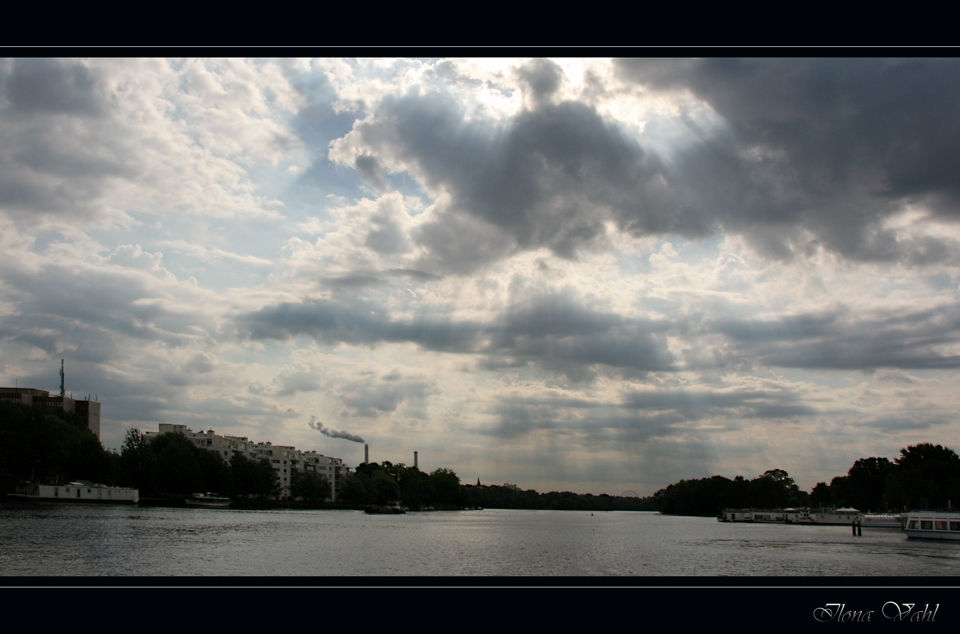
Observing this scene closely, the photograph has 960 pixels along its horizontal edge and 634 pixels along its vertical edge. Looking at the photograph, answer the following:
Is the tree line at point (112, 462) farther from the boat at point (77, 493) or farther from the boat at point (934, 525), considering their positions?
the boat at point (934, 525)

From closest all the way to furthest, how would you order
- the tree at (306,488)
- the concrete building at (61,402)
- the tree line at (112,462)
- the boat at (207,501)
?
the tree line at (112,462) → the boat at (207,501) → the concrete building at (61,402) → the tree at (306,488)

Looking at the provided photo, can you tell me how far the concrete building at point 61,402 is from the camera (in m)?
167

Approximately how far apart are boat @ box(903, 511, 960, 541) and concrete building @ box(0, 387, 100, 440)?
176 m

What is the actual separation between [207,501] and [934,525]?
127755 mm

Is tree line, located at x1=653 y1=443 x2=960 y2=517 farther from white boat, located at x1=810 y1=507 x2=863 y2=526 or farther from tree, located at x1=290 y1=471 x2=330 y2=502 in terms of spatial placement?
tree, located at x1=290 y1=471 x2=330 y2=502

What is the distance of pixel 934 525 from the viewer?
80.0 meters

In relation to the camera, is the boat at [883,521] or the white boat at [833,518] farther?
the white boat at [833,518]

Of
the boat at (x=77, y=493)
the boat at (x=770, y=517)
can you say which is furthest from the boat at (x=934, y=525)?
the boat at (x=77, y=493)

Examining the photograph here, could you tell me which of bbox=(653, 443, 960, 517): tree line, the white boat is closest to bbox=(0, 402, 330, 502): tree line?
the white boat

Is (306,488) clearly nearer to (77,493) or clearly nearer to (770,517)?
(77,493)

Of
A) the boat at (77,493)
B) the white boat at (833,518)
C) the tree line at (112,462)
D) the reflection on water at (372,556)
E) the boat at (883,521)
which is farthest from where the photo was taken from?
the white boat at (833,518)

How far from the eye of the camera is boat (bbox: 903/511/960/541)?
7731 centimetres

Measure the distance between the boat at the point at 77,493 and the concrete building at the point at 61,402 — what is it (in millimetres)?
54556
